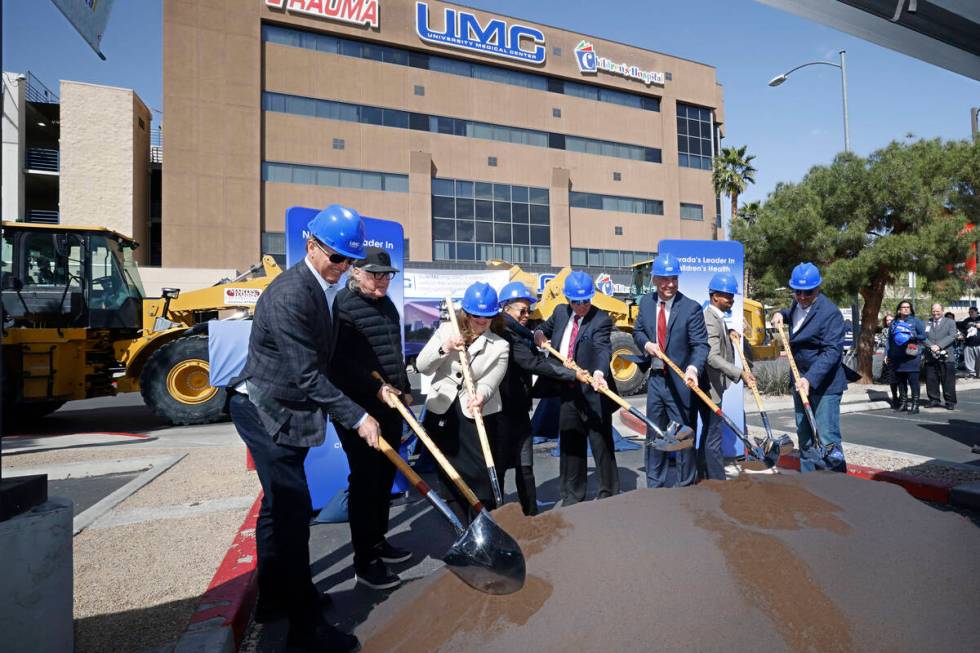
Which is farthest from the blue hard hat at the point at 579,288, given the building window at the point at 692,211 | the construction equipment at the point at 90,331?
the building window at the point at 692,211

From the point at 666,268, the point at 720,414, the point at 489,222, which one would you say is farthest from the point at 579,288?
the point at 489,222

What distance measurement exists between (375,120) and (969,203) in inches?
956

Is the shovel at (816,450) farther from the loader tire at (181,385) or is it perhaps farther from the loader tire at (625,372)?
the loader tire at (181,385)

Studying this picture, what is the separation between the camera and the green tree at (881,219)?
1098 centimetres

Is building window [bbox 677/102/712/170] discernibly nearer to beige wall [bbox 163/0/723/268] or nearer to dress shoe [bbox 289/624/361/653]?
beige wall [bbox 163/0/723/268]

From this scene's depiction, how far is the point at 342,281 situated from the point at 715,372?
10.9 feet

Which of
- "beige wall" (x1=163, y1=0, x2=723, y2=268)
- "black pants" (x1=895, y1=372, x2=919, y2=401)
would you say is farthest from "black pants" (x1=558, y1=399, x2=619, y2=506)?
"beige wall" (x1=163, y1=0, x2=723, y2=268)

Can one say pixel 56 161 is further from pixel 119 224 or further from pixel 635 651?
pixel 635 651

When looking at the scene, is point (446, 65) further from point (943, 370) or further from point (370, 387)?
point (370, 387)

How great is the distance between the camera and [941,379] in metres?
9.48

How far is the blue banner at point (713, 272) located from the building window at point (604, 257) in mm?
25974

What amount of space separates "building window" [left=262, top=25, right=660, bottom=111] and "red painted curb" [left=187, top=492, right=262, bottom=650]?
2877cm

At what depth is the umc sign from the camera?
1144 inches

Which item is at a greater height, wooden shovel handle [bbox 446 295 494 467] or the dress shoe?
wooden shovel handle [bbox 446 295 494 467]
